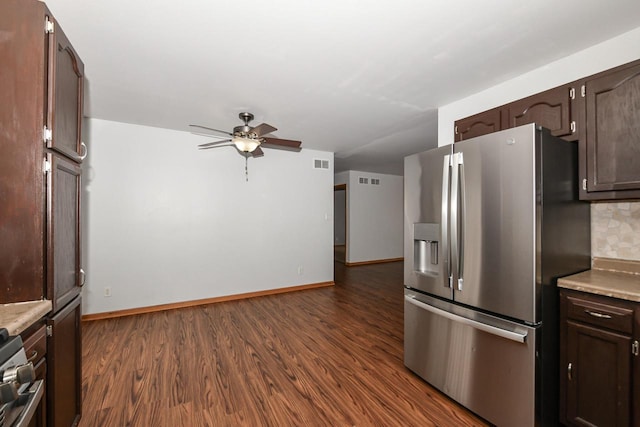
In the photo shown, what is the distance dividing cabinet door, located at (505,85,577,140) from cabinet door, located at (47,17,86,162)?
301 cm

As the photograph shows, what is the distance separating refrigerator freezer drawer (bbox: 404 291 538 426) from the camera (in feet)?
5.27

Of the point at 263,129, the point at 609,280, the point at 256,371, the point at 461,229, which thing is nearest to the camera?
the point at 609,280

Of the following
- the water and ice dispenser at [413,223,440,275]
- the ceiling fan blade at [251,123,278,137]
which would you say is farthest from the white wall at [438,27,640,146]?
the ceiling fan blade at [251,123,278,137]

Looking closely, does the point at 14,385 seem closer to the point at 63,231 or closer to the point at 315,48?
the point at 63,231

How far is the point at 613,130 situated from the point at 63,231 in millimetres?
3251

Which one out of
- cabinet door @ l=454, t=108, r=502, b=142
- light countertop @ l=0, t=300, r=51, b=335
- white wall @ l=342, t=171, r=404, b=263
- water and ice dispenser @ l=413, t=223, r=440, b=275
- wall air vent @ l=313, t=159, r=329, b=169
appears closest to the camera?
light countertop @ l=0, t=300, r=51, b=335

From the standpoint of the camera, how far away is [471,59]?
6.84ft

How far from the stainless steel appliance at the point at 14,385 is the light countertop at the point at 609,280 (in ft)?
8.14

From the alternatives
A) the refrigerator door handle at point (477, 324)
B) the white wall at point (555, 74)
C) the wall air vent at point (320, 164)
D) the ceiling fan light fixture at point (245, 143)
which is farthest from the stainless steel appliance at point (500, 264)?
the wall air vent at point (320, 164)

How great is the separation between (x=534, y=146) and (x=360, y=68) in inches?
54.6

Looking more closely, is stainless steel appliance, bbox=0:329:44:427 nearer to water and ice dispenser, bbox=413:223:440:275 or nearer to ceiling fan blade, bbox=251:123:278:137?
water and ice dispenser, bbox=413:223:440:275

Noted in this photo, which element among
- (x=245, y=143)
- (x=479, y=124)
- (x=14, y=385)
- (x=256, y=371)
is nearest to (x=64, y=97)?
(x=14, y=385)

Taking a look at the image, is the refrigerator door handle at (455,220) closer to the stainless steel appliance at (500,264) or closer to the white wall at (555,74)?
the stainless steel appliance at (500,264)

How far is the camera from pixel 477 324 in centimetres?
180
